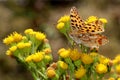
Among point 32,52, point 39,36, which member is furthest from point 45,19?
point 32,52

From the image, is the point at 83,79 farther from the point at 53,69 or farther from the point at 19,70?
the point at 19,70

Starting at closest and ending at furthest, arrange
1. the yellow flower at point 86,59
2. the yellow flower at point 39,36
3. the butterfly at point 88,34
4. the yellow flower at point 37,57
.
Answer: the butterfly at point 88,34
the yellow flower at point 86,59
the yellow flower at point 37,57
the yellow flower at point 39,36

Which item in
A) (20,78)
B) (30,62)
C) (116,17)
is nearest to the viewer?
(30,62)

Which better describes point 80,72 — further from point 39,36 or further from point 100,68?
point 39,36

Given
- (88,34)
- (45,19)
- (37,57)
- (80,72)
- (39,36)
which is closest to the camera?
(88,34)

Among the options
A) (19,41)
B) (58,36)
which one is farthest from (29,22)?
(19,41)

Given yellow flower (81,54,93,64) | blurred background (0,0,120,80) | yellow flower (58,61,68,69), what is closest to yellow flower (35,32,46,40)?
yellow flower (58,61,68,69)

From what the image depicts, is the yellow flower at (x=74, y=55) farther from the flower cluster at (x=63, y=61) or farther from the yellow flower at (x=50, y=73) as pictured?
the yellow flower at (x=50, y=73)

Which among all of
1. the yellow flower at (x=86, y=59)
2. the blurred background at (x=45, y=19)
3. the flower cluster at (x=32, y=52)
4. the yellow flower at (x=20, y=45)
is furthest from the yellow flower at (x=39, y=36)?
the blurred background at (x=45, y=19)
